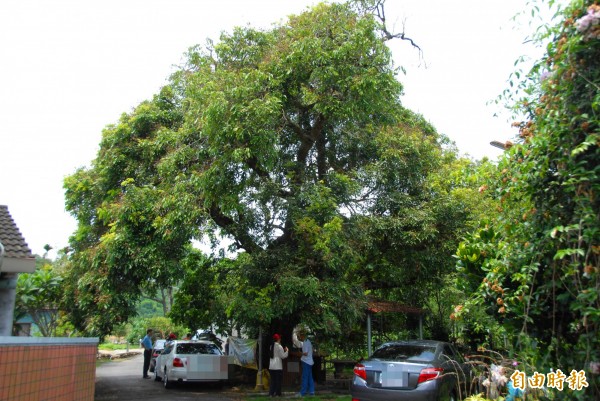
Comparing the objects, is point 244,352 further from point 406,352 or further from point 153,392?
point 406,352

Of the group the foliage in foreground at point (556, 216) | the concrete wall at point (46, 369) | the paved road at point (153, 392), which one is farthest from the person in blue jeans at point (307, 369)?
the foliage in foreground at point (556, 216)

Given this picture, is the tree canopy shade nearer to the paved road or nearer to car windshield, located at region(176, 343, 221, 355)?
car windshield, located at region(176, 343, 221, 355)

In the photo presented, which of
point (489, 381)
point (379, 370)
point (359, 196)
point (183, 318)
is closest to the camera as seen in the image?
point (489, 381)

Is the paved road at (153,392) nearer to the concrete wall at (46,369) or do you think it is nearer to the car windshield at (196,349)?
the car windshield at (196,349)

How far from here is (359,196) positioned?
15.4 meters

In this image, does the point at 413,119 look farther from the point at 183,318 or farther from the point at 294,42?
the point at 183,318

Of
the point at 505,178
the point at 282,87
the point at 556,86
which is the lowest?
the point at 505,178

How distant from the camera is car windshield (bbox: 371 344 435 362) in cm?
964

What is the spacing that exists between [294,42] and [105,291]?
7963 mm

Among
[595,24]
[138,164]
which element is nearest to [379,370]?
[595,24]

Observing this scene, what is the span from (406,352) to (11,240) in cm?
763

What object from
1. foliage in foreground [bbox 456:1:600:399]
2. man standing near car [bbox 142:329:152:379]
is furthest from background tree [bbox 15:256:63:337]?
foliage in foreground [bbox 456:1:600:399]

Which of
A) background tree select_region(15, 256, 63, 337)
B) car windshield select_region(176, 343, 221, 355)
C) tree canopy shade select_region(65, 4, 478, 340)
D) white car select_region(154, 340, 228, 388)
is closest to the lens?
tree canopy shade select_region(65, 4, 478, 340)

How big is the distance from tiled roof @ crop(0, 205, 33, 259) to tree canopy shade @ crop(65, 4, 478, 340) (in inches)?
119
